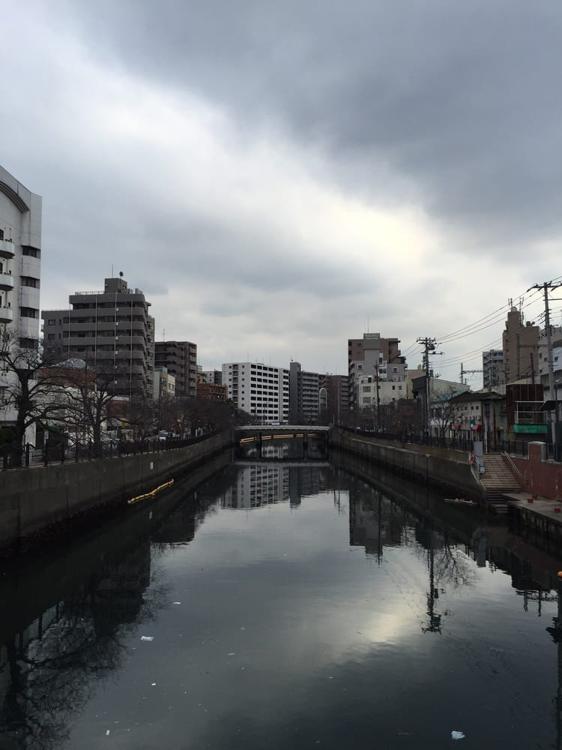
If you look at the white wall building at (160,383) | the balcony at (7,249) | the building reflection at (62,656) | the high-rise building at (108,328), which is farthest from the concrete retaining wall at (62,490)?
the white wall building at (160,383)

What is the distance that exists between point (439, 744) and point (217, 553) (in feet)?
58.9

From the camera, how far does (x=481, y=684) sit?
12797 mm

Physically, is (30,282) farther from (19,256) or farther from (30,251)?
(30,251)

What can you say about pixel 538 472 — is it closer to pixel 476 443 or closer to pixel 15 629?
pixel 476 443

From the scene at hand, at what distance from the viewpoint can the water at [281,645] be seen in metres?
11.0

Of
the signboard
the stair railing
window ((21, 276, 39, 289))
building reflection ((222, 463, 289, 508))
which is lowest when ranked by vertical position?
building reflection ((222, 463, 289, 508))

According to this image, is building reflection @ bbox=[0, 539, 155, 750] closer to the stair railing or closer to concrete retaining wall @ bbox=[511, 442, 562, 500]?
concrete retaining wall @ bbox=[511, 442, 562, 500]

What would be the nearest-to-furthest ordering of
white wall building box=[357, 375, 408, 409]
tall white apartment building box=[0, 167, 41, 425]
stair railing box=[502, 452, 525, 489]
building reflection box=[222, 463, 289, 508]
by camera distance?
stair railing box=[502, 452, 525, 489] → building reflection box=[222, 463, 289, 508] → tall white apartment building box=[0, 167, 41, 425] → white wall building box=[357, 375, 408, 409]

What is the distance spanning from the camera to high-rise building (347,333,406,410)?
16475cm

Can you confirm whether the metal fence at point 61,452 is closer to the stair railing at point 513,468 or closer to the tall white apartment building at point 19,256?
the tall white apartment building at point 19,256

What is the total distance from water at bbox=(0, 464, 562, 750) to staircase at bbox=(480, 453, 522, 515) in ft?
18.1

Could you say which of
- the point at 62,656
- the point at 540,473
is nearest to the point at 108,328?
the point at 540,473

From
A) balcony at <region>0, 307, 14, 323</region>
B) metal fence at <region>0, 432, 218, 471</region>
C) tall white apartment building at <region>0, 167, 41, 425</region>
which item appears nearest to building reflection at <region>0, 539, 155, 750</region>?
metal fence at <region>0, 432, 218, 471</region>

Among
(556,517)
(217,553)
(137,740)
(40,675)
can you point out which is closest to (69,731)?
(137,740)
